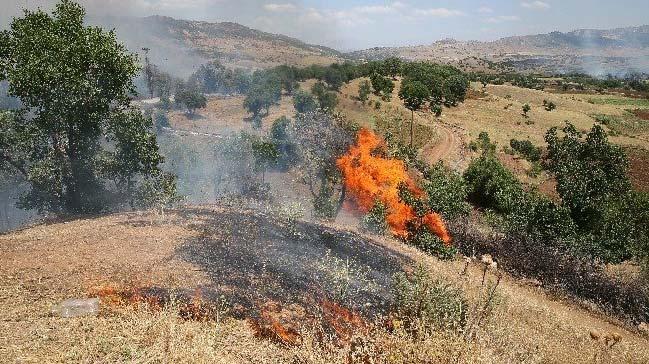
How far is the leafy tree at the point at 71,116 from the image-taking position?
19.4 m

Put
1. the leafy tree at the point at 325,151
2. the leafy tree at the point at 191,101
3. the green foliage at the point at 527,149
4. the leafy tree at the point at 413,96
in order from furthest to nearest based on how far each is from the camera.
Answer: the leafy tree at the point at 191,101
the leafy tree at the point at 413,96
the green foliage at the point at 527,149
the leafy tree at the point at 325,151

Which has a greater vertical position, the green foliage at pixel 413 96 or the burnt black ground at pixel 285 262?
the green foliage at pixel 413 96

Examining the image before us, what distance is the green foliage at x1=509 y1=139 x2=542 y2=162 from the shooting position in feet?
182

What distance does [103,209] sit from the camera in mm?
25469

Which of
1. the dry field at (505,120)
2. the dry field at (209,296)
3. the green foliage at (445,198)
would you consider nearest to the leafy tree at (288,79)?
the dry field at (505,120)

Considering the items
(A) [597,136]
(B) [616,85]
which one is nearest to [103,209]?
(A) [597,136]

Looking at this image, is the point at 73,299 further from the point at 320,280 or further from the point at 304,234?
the point at 304,234

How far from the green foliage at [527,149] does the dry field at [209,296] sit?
3771 cm

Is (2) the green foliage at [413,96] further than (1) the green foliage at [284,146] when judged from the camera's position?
Yes

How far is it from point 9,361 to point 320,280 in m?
8.51

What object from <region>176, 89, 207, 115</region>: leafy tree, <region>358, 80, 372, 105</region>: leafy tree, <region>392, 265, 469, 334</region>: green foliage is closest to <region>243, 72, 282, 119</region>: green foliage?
<region>176, 89, 207, 115</region>: leafy tree

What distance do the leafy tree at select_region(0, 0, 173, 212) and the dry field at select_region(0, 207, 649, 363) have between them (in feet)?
19.5

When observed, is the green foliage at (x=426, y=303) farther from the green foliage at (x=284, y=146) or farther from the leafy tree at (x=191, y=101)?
the leafy tree at (x=191, y=101)

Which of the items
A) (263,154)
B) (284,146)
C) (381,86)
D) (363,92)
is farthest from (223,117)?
(263,154)
